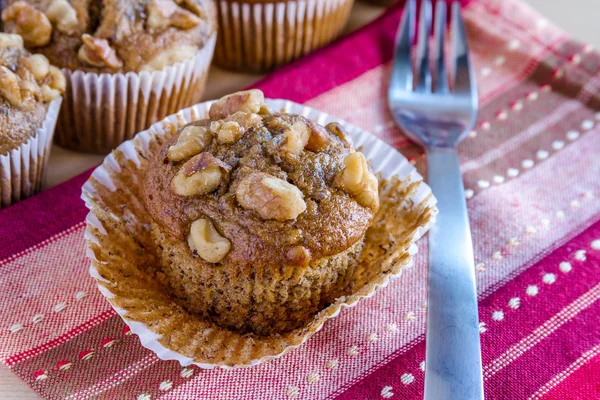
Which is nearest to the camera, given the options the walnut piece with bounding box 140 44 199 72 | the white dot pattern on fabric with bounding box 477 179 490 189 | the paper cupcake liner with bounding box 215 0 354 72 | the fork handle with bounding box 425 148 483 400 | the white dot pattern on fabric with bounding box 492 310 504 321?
the fork handle with bounding box 425 148 483 400

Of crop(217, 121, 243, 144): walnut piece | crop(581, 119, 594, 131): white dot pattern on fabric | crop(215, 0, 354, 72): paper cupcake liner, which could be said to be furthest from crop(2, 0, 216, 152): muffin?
crop(581, 119, 594, 131): white dot pattern on fabric

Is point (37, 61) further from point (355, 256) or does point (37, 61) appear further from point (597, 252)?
Result: point (597, 252)

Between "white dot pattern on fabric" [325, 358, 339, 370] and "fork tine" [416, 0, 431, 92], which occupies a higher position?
"fork tine" [416, 0, 431, 92]

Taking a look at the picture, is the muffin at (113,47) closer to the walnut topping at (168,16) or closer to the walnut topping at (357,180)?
the walnut topping at (168,16)

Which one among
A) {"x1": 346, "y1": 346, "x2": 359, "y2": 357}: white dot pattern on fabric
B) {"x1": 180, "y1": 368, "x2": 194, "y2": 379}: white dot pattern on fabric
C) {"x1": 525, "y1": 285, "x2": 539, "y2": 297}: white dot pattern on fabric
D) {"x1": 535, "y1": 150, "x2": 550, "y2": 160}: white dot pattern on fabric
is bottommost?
{"x1": 180, "y1": 368, "x2": 194, "y2": 379}: white dot pattern on fabric

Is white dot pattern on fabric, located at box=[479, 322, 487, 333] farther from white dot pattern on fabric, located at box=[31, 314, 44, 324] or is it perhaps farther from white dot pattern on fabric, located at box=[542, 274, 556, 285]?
white dot pattern on fabric, located at box=[31, 314, 44, 324]

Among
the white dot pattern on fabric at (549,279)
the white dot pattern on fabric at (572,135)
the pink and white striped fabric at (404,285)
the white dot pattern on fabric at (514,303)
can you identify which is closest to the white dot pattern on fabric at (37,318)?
the pink and white striped fabric at (404,285)

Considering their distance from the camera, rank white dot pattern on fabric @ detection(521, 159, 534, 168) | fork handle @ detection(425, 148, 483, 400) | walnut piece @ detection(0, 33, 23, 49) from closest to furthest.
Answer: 1. fork handle @ detection(425, 148, 483, 400)
2. walnut piece @ detection(0, 33, 23, 49)
3. white dot pattern on fabric @ detection(521, 159, 534, 168)
